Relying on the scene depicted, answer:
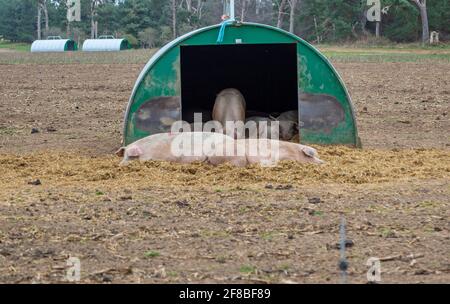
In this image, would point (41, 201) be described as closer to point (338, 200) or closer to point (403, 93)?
point (338, 200)

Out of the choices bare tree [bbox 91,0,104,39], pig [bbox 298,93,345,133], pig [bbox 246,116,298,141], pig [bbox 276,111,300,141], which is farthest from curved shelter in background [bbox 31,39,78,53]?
pig [bbox 298,93,345,133]

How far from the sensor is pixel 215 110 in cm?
1148

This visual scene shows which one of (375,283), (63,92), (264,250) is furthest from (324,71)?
(63,92)

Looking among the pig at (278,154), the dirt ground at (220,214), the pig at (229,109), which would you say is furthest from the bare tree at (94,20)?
the pig at (278,154)

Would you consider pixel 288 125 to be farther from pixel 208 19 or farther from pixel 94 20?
pixel 208 19

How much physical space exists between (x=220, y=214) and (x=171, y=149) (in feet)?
8.55

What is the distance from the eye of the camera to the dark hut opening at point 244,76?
12.8m

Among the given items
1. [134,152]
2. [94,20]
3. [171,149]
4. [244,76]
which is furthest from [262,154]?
[94,20]

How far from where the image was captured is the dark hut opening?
12.8 m

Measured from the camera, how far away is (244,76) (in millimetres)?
13133

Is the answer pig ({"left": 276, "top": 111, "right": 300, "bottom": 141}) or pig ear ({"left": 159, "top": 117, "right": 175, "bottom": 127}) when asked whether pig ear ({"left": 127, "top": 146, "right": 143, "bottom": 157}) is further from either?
pig ({"left": 276, "top": 111, "right": 300, "bottom": 141})
